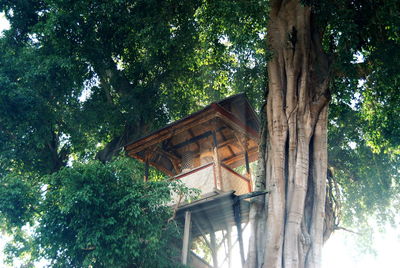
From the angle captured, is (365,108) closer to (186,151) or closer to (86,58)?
(186,151)

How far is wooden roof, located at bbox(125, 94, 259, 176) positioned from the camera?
37.1ft

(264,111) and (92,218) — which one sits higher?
(264,111)

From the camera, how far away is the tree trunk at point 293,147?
8523mm

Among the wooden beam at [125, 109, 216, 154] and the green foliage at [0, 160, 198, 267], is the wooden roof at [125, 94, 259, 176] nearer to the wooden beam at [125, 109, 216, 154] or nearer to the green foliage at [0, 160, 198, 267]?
the wooden beam at [125, 109, 216, 154]

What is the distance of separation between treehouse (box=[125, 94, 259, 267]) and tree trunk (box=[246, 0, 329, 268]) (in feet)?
3.22

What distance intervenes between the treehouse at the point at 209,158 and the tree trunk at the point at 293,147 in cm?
98

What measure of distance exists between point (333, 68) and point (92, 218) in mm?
6943

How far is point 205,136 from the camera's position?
13016 mm

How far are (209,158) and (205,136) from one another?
72cm

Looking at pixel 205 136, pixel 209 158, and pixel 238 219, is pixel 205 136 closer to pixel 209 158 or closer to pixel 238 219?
pixel 209 158

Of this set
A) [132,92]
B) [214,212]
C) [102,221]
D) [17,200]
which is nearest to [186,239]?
[214,212]

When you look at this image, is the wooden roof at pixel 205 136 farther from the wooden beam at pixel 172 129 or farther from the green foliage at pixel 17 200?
the green foliage at pixel 17 200

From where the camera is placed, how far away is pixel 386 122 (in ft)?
37.0

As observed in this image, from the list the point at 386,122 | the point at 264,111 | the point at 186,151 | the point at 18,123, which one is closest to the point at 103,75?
the point at 18,123
